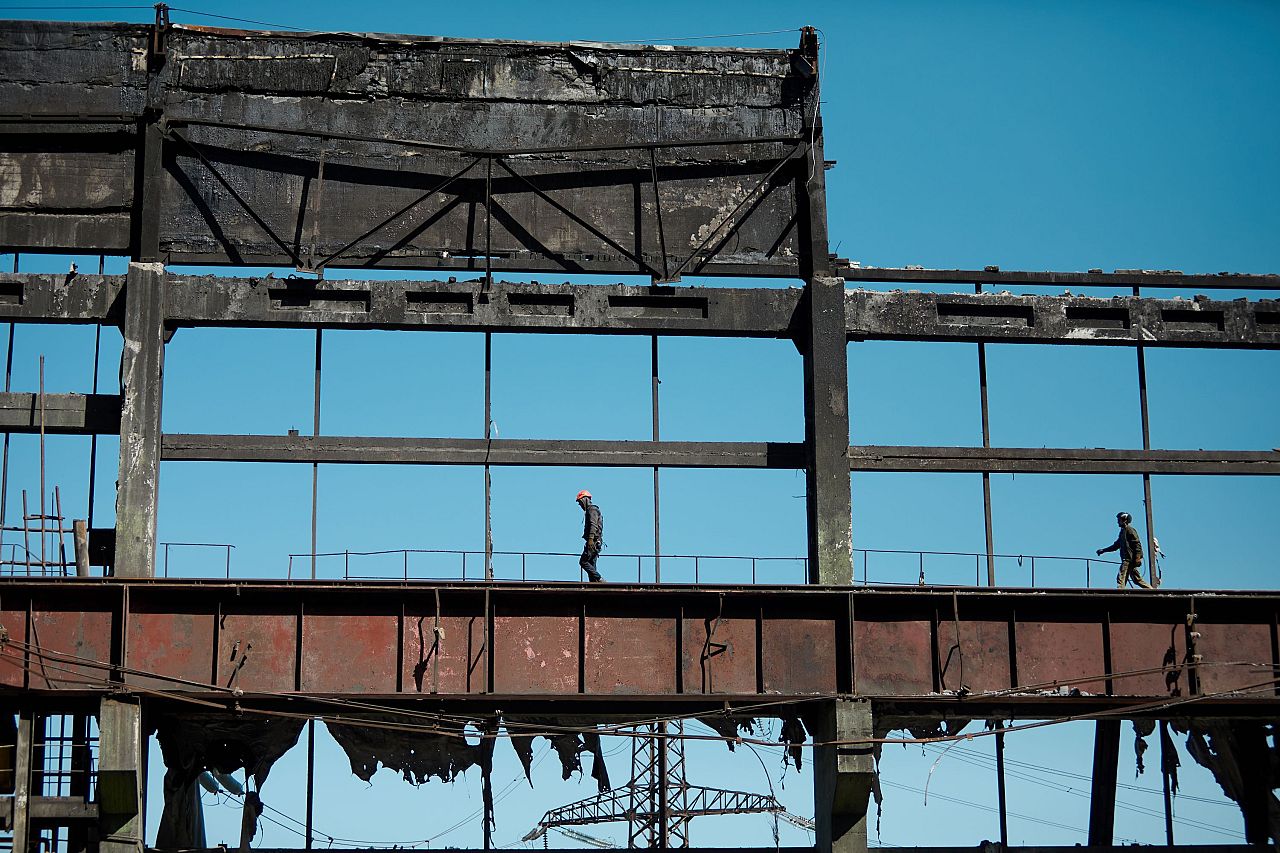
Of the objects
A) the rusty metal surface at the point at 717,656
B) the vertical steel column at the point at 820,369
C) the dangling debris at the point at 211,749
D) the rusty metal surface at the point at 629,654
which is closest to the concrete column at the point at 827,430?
the vertical steel column at the point at 820,369

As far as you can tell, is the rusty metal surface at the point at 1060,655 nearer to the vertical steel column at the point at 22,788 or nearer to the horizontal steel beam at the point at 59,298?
the vertical steel column at the point at 22,788

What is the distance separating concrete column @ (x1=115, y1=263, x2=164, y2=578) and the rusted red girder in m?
0.98

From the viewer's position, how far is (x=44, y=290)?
73.3 ft

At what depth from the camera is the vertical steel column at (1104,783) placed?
24.0 meters

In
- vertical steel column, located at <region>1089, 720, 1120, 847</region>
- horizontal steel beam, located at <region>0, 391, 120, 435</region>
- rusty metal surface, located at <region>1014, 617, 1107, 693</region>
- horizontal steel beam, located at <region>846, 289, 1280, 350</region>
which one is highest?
horizontal steel beam, located at <region>846, 289, 1280, 350</region>

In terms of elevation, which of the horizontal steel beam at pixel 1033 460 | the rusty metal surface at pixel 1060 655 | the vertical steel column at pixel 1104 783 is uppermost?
the horizontal steel beam at pixel 1033 460

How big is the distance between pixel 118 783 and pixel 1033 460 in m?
12.7

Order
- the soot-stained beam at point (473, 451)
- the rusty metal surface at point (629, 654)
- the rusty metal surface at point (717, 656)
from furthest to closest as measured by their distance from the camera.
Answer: the soot-stained beam at point (473, 451)
the rusty metal surface at point (717, 656)
the rusty metal surface at point (629, 654)

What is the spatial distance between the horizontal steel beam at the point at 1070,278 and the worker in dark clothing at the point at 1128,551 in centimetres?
343

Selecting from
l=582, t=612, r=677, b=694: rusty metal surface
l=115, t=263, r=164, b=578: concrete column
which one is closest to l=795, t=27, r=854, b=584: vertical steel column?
l=582, t=612, r=677, b=694: rusty metal surface

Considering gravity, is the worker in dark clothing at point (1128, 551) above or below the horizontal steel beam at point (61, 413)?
below

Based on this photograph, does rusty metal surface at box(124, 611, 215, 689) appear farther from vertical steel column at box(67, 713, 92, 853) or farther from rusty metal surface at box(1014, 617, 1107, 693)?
rusty metal surface at box(1014, 617, 1107, 693)

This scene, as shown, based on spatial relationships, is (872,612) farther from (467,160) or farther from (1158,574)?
(467,160)

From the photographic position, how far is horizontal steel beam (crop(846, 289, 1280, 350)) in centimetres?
2319
